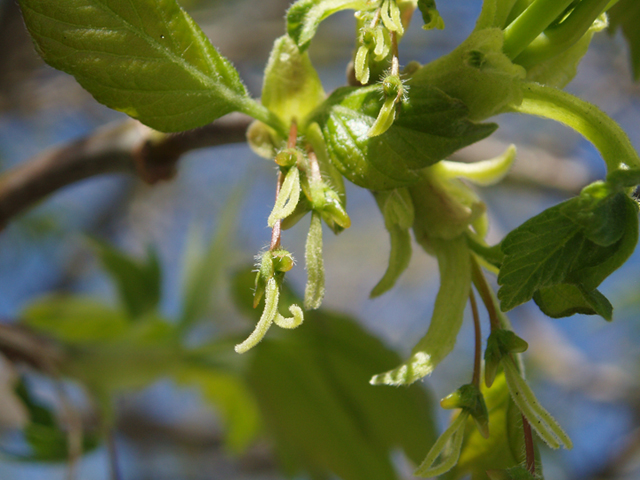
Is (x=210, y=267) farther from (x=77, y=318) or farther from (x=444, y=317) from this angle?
(x=444, y=317)

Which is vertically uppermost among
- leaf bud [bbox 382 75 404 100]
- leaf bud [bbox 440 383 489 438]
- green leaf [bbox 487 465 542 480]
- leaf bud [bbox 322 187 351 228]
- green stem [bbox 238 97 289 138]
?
green stem [bbox 238 97 289 138]

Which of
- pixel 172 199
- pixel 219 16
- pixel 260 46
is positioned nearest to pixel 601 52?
pixel 260 46

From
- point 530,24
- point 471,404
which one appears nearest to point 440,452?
point 471,404

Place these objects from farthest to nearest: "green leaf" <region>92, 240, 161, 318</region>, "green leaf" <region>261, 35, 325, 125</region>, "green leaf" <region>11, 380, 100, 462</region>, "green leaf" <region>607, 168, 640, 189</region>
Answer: "green leaf" <region>92, 240, 161, 318</region> < "green leaf" <region>11, 380, 100, 462</region> < "green leaf" <region>261, 35, 325, 125</region> < "green leaf" <region>607, 168, 640, 189</region>

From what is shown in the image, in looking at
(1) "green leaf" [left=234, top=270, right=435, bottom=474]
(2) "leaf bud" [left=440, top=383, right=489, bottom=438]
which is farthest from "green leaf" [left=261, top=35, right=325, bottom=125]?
(1) "green leaf" [left=234, top=270, right=435, bottom=474]

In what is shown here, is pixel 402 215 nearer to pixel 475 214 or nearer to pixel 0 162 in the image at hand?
pixel 475 214

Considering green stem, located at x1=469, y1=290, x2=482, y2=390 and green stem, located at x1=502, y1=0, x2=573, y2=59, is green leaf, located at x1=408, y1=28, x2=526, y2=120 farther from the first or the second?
green stem, located at x1=469, y1=290, x2=482, y2=390
